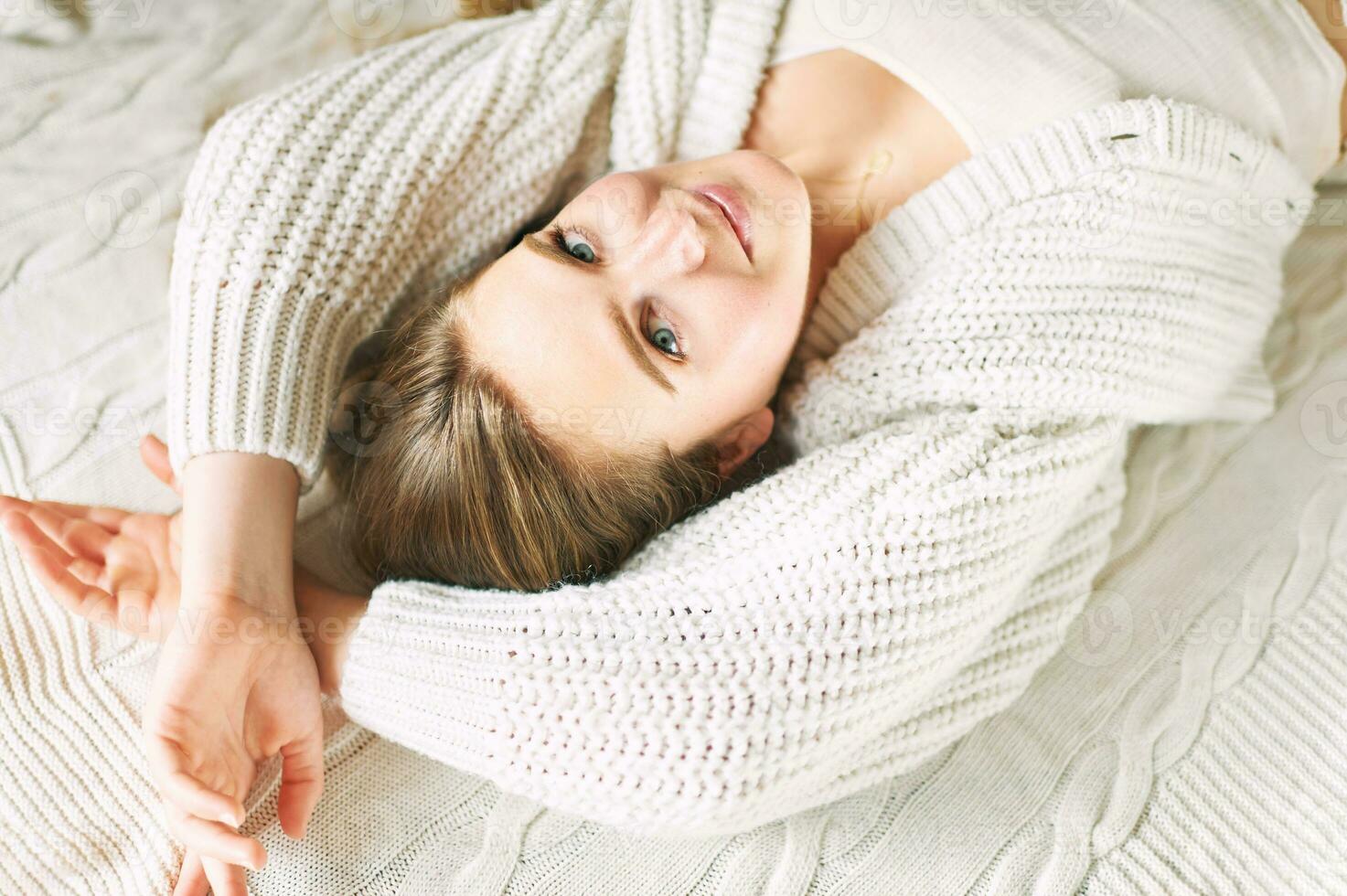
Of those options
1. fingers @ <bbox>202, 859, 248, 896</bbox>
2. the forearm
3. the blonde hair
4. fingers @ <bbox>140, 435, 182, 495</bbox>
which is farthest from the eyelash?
fingers @ <bbox>202, 859, 248, 896</bbox>

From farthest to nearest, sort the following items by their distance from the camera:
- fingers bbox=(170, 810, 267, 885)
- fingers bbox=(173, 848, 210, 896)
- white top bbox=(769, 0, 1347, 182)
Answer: white top bbox=(769, 0, 1347, 182) < fingers bbox=(173, 848, 210, 896) < fingers bbox=(170, 810, 267, 885)

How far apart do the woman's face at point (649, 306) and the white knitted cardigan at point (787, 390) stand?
0.13m

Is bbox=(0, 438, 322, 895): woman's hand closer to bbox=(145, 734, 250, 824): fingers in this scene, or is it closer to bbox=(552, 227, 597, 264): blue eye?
bbox=(145, 734, 250, 824): fingers

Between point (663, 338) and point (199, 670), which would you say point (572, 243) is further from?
point (199, 670)

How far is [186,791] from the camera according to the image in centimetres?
81

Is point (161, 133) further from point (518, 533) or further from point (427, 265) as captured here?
point (518, 533)

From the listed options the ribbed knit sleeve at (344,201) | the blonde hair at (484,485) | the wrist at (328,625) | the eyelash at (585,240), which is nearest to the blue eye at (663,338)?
the eyelash at (585,240)

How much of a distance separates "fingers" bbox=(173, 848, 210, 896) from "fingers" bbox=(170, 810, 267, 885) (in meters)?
0.07

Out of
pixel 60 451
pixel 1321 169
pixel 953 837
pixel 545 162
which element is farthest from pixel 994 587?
pixel 60 451

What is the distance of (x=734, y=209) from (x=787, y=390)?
0.27 m

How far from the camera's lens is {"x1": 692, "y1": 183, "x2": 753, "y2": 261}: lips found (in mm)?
975

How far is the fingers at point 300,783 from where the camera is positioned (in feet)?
3.04

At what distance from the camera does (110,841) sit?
94 cm

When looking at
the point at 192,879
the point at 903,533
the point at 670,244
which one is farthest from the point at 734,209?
the point at 192,879
